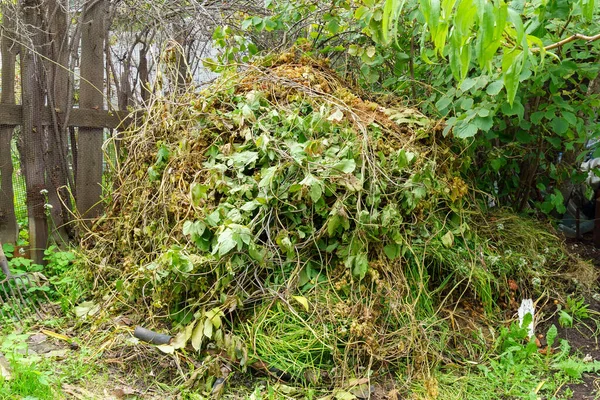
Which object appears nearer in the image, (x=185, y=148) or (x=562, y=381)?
(x=562, y=381)

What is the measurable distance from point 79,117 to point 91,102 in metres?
0.15

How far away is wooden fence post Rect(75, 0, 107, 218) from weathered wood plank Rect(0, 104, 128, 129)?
0.05 m

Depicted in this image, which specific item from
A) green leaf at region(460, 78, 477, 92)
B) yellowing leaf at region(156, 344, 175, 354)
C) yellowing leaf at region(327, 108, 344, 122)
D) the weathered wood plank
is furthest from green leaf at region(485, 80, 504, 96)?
the weathered wood plank

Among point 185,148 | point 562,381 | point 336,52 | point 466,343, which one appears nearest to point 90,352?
point 185,148

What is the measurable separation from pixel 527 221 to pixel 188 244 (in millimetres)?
2701

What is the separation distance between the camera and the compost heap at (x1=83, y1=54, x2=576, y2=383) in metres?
2.77

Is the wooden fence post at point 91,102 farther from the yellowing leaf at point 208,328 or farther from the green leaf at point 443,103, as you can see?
the green leaf at point 443,103

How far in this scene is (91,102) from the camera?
13.3ft

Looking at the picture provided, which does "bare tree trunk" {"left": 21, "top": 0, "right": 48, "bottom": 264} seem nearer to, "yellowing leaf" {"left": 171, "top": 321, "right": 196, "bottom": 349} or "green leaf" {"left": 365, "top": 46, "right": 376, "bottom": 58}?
"yellowing leaf" {"left": 171, "top": 321, "right": 196, "bottom": 349}

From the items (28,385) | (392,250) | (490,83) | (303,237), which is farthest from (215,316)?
(490,83)

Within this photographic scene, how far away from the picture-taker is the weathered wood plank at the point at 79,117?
3740 mm

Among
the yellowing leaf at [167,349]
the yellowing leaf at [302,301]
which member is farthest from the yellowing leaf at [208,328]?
the yellowing leaf at [302,301]

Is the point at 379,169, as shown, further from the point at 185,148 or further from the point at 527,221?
the point at 527,221

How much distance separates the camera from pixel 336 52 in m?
4.72
